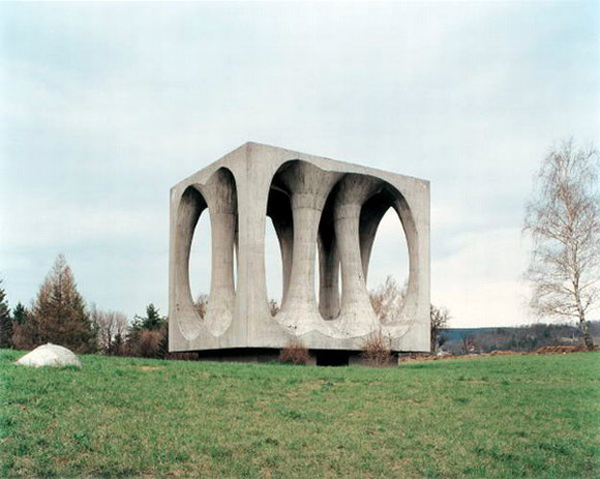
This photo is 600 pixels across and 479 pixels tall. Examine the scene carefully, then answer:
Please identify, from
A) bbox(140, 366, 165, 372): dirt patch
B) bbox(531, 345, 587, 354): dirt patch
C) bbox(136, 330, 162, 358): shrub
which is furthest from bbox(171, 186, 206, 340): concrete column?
bbox(531, 345, 587, 354): dirt patch

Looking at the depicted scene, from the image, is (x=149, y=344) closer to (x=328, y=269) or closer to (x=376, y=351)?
(x=328, y=269)

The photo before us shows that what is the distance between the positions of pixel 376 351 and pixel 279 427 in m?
→ 15.3

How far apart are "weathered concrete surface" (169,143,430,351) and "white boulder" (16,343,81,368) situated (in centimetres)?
966

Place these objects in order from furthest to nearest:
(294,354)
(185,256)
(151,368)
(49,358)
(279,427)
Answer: (185,256), (294,354), (151,368), (49,358), (279,427)

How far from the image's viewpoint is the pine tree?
4138 cm

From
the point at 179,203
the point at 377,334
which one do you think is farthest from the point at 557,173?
the point at 179,203

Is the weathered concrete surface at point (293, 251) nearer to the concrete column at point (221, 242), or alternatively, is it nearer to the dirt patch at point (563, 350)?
the concrete column at point (221, 242)

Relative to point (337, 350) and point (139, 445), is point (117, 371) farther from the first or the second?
point (337, 350)

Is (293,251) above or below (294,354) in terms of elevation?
above

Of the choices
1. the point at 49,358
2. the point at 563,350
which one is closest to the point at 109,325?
the point at 563,350

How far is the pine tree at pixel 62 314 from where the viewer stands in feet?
136

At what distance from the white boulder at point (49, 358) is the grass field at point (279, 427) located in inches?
15.1

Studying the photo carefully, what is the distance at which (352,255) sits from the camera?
2742 cm

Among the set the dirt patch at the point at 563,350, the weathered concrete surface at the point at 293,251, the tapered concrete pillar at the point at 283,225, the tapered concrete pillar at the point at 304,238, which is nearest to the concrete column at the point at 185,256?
the weathered concrete surface at the point at 293,251
